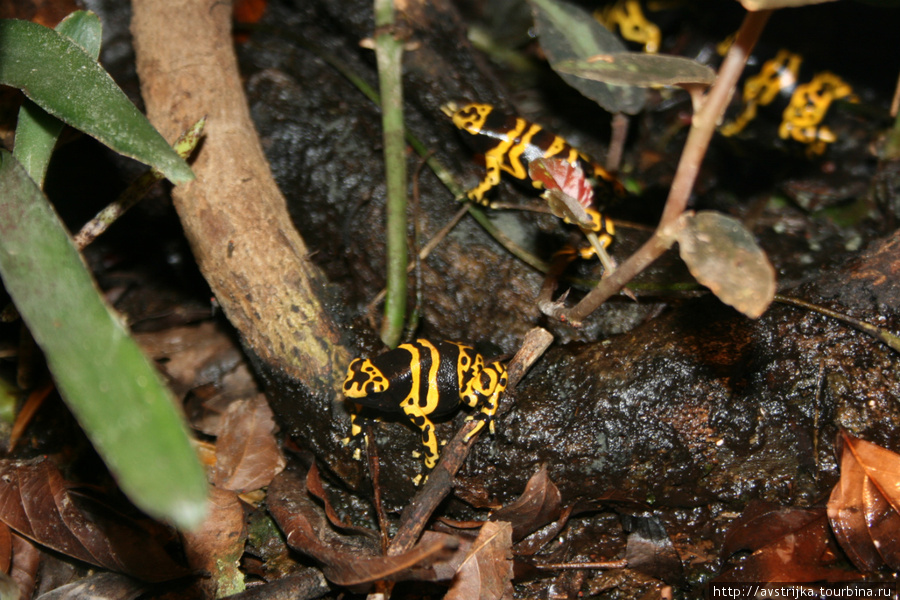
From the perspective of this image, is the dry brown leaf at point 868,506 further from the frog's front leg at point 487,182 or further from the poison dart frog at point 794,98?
the poison dart frog at point 794,98

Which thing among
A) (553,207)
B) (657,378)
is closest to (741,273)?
(553,207)

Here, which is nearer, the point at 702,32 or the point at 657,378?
the point at 657,378

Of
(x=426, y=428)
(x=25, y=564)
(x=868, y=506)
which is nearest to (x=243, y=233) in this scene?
(x=426, y=428)

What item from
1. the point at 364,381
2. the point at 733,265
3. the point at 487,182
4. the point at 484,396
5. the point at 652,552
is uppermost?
the point at 733,265

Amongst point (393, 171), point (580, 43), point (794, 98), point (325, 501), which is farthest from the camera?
point (794, 98)

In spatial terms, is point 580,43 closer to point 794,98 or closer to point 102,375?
point 794,98

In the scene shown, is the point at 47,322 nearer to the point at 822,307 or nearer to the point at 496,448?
the point at 496,448

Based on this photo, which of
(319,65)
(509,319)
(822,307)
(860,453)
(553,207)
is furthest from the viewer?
(319,65)

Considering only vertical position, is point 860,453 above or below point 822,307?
below
